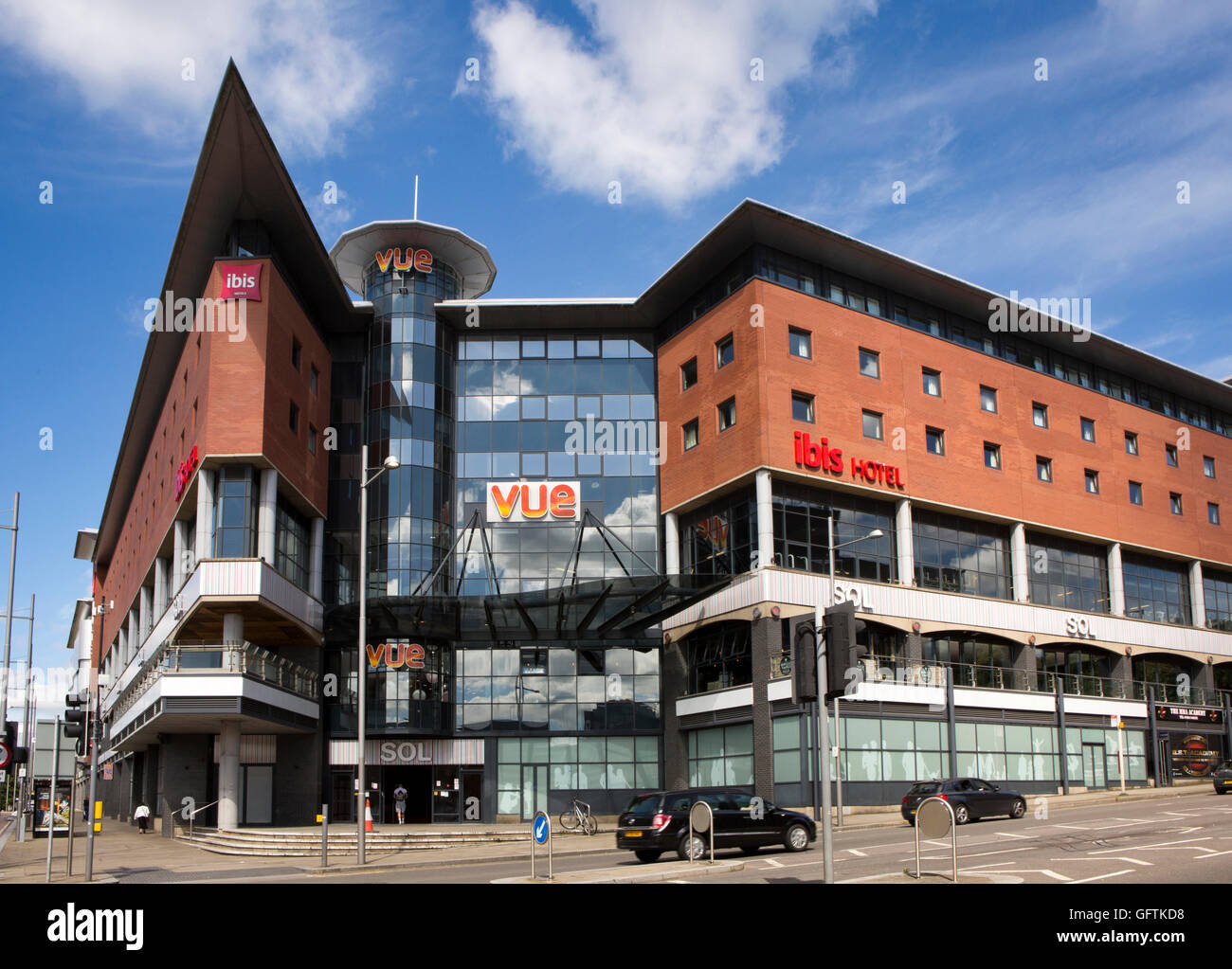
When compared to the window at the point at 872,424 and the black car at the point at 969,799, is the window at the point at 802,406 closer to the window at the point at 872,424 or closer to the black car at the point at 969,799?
the window at the point at 872,424

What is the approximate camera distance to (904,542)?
148 feet

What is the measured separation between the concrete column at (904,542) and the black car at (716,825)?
21.1 m

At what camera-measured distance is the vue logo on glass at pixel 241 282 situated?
40031mm

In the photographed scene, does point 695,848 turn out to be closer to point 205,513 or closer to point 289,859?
point 289,859

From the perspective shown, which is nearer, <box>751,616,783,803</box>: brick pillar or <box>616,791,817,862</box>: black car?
<box>616,791,817,862</box>: black car

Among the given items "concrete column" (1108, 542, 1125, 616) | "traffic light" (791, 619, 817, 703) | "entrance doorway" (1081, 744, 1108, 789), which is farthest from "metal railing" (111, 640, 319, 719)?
"concrete column" (1108, 542, 1125, 616)

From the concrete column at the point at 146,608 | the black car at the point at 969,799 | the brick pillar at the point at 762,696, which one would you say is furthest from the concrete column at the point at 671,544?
the concrete column at the point at 146,608

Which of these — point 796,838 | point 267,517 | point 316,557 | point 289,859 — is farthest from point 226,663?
point 796,838

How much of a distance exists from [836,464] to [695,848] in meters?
22.8

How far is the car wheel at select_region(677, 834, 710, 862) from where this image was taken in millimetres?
23281

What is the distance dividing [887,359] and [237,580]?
87.8ft

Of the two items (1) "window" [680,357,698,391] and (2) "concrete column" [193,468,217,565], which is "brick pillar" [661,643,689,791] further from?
(2) "concrete column" [193,468,217,565]

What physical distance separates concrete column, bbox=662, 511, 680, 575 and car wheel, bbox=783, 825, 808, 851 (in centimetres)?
2264
